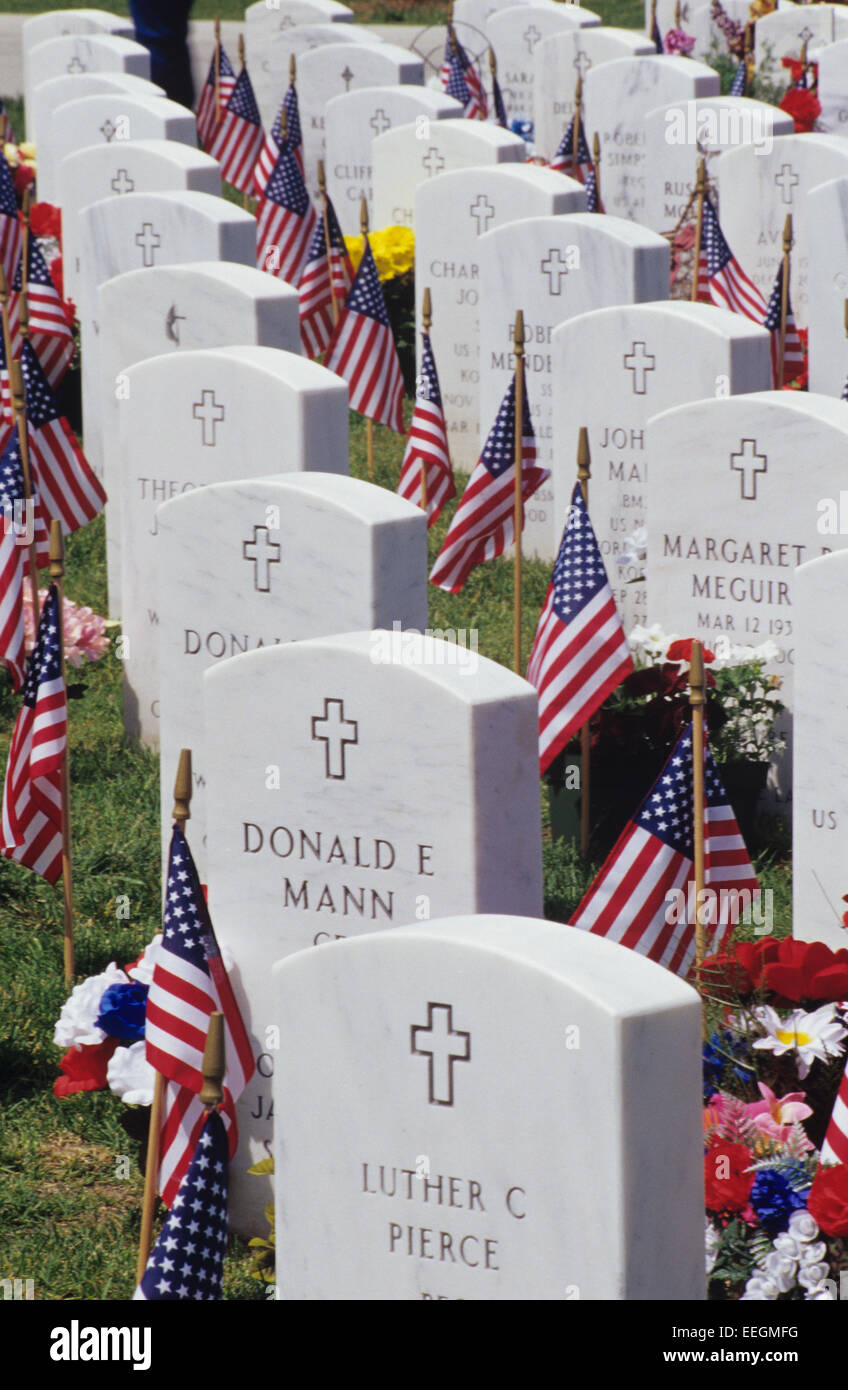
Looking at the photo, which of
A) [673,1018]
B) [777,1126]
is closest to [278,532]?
[777,1126]

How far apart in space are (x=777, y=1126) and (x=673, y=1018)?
1.06 m

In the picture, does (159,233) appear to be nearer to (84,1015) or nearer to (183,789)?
(84,1015)

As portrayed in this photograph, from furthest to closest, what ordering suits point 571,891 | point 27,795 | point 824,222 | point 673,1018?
point 824,222
point 571,891
point 27,795
point 673,1018

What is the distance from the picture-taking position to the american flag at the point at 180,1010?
485 cm

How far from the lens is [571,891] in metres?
6.92

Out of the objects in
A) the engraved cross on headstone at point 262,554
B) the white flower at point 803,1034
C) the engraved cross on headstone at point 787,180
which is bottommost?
the white flower at point 803,1034

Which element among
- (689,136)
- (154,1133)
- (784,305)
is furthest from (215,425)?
(689,136)

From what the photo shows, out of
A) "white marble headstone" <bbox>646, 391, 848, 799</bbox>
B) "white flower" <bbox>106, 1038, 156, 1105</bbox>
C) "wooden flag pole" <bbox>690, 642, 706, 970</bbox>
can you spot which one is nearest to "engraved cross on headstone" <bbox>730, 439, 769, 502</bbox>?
"white marble headstone" <bbox>646, 391, 848, 799</bbox>

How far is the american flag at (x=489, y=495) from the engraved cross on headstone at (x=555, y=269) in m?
1.59

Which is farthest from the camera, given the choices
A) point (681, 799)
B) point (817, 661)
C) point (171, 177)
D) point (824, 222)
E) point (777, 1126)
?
point (171, 177)

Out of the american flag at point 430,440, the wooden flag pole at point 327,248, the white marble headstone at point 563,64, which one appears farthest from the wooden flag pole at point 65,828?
the white marble headstone at point 563,64

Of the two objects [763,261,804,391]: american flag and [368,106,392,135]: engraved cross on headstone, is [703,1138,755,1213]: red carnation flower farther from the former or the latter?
[368,106,392,135]: engraved cross on headstone

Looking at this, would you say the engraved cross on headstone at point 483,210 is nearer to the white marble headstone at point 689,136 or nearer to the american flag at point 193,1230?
the white marble headstone at point 689,136
